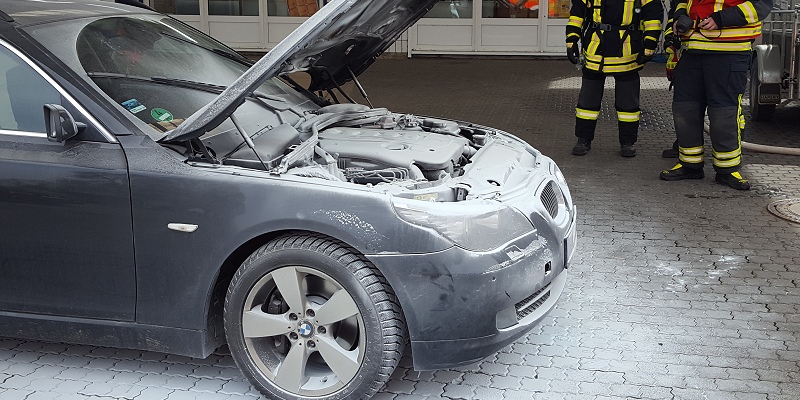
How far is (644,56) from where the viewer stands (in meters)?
8.00

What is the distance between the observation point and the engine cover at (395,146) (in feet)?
13.0

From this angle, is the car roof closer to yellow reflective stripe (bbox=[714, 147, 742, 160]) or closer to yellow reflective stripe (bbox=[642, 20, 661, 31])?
yellow reflective stripe (bbox=[714, 147, 742, 160])

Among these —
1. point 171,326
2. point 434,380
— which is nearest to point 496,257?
point 434,380

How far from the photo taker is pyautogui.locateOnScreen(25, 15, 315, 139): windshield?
3779 mm

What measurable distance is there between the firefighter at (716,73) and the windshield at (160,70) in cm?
366

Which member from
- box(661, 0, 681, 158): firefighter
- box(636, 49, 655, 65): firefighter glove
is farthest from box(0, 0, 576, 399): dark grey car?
box(636, 49, 655, 65): firefighter glove

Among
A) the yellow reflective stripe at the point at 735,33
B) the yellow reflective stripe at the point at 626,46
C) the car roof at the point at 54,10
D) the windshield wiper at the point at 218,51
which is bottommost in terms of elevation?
the yellow reflective stripe at the point at 626,46

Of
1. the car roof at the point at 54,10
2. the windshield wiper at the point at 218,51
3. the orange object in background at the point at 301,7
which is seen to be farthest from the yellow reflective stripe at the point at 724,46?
the orange object in background at the point at 301,7

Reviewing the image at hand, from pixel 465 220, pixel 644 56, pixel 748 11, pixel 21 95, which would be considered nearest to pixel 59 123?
pixel 21 95

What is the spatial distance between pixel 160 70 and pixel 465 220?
1788 millimetres

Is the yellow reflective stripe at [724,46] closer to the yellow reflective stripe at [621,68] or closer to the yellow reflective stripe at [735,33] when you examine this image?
the yellow reflective stripe at [735,33]

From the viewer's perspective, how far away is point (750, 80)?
10.2m

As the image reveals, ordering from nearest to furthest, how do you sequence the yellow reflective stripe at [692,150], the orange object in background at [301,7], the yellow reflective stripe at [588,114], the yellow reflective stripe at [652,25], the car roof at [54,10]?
the car roof at [54,10]
the yellow reflective stripe at [692,150]
the yellow reflective stripe at [652,25]
the yellow reflective stripe at [588,114]
the orange object in background at [301,7]

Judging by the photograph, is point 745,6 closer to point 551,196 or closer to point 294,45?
point 551,196
